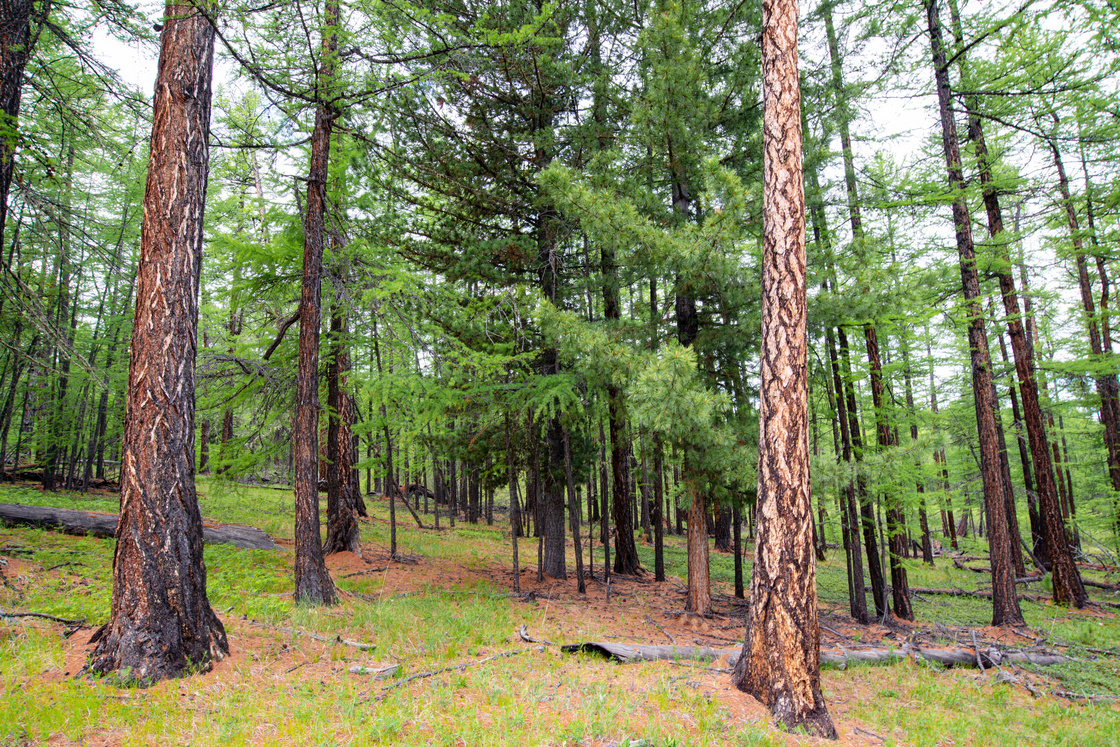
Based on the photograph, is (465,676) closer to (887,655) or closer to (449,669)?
(449,669)

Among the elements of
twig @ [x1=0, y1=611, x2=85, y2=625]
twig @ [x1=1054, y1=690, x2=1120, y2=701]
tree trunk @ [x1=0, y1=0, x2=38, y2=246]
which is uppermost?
tree trunk @ [x1=0, y1=0, x2=38, y2=246]

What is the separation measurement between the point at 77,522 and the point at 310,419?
7571mm

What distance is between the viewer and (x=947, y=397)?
22.0 m

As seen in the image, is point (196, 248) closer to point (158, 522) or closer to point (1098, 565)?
point (158, 522)

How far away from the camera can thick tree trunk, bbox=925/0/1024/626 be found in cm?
974

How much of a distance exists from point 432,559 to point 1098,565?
24402 mm

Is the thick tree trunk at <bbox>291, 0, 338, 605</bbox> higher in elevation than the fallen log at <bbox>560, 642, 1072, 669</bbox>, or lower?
higher

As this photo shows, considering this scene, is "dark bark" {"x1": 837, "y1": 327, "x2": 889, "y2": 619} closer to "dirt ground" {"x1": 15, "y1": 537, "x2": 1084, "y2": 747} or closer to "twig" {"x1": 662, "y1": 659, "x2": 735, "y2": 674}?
"dirt ground" {"x1": 15, "y1": 537, "x2": 1084, "y2": 747}

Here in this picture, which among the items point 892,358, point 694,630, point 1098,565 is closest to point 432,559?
point 694,630

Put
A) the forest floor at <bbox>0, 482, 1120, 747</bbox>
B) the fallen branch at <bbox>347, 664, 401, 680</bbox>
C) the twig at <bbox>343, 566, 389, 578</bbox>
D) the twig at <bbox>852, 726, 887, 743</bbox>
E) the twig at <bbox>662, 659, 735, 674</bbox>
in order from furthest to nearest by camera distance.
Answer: the twig at <bbox>343, 566, 389, 578</bbox> < the twig at <bbox>662, 659, 735, 674</bbox> < the fallen branch at <bbox>347, 664, 401, 680</bbox> < the twig at <bbox>852, 726, 887, 743</bbox> < the forest floor at <bbox>0, 482, 1120, 747</bbox>

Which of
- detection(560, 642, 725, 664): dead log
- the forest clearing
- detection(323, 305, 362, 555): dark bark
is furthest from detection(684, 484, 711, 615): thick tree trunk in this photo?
detection(323, 305, 362, 555): dark bark

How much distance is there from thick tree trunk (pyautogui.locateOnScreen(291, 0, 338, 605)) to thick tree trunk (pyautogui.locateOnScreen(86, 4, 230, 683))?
2.50m

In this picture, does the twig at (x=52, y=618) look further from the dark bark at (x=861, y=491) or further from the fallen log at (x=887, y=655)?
the dark bark at (x=861, y=491)

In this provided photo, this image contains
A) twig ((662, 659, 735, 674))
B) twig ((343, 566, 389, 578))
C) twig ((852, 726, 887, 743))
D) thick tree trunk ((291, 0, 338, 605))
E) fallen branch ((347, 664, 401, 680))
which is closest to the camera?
twig ((852, 726, 887, 743))
